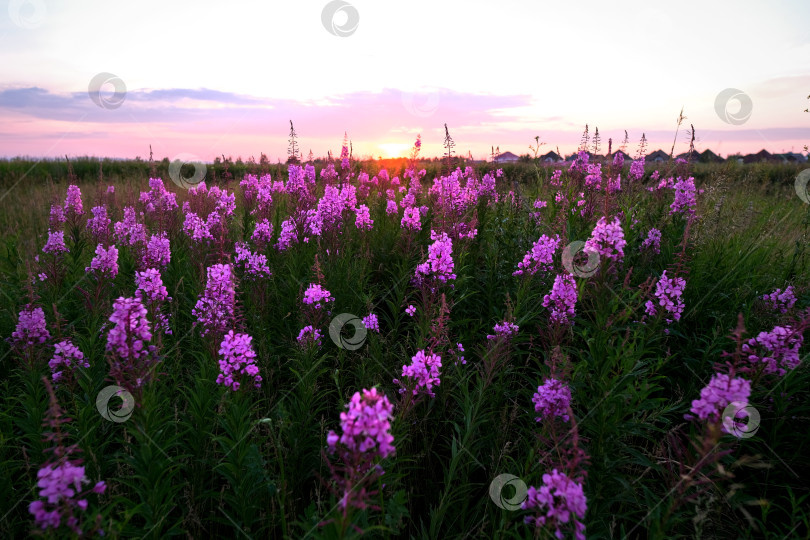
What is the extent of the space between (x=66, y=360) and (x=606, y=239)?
4149 millimetres

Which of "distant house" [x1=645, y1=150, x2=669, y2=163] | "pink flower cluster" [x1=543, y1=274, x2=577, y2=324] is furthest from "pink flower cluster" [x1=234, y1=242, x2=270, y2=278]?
"distant house" [x1=645, y1=150, x2=669, y2=163]

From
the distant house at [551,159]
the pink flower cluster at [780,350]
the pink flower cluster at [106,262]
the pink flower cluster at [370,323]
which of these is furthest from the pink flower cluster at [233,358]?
the distant house at [551,159]

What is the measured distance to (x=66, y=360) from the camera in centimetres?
320

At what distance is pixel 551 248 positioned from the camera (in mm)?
4086

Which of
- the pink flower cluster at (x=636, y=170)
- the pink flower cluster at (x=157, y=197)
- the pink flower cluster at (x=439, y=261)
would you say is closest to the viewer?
the pink flower cluster at (x=439, y=261)

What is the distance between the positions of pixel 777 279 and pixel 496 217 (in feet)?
11.7

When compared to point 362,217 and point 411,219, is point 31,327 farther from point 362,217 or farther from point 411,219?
point 411,219

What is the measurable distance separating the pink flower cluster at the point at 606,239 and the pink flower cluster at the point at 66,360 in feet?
13.0

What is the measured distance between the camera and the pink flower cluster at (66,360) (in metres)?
3.19

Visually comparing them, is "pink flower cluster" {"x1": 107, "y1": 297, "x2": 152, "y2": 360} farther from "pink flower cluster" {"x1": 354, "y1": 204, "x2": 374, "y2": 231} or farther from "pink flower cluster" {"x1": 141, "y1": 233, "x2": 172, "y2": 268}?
"pink flower cluster" {"x1": 354, "y1": 204, "x2": 374, "y2": 231}

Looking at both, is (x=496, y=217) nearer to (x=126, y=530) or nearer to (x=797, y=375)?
(x=797, y=375)

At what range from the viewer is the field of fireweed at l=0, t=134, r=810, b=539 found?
2.12 meters

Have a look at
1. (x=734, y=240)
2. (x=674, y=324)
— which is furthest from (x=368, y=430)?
(x=734, y=240)

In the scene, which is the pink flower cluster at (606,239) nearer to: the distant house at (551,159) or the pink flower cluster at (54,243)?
the distant house at (551,159)
